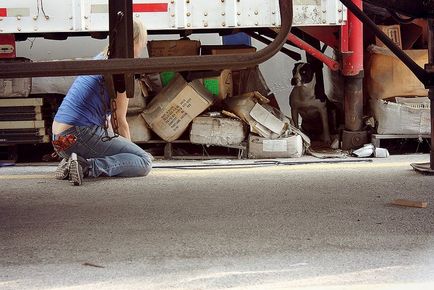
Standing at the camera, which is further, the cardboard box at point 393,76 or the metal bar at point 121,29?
the cardboard box at point 393,76

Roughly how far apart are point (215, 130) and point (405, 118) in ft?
5.31

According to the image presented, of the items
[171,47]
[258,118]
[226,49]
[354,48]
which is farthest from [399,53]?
[171,47]

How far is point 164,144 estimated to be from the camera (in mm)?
6652

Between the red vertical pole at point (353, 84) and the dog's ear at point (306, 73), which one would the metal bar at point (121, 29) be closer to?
the red vertical pole at point (353, 84)

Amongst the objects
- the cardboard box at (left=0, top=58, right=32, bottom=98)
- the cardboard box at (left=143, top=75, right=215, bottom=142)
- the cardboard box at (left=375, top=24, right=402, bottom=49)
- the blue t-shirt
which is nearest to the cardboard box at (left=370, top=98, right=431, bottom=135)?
the cardboard box at (left=375, top=24, right=402, bottom=49)

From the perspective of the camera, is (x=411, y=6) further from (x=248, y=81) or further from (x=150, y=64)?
(x=150, y=64)

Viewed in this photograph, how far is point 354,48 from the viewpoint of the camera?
246 inches

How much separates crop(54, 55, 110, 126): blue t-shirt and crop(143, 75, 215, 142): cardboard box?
3.83ft

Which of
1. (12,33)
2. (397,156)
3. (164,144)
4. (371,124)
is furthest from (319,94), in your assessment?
(12,33)

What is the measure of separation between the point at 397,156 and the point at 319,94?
1.01 meters

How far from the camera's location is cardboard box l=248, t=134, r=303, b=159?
6297 mm

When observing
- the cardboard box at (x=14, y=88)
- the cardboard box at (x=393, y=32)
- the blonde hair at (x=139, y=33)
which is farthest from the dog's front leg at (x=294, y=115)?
the blonde hair at (x=139, y=33)

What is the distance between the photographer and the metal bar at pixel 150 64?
2641mm

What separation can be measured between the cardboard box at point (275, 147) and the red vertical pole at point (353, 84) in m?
0.51
